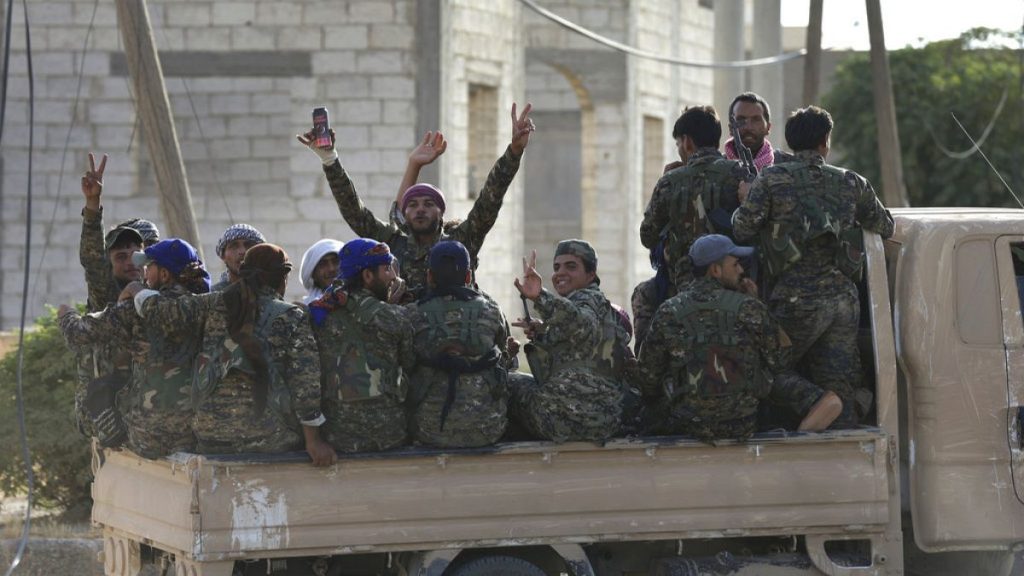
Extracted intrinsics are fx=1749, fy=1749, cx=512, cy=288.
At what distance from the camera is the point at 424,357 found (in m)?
6.68

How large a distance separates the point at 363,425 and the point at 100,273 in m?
1.67

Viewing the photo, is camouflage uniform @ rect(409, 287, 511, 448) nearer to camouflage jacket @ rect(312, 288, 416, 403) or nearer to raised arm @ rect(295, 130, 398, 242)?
camouflage jacket @ rect(312, 288, 416, 403)

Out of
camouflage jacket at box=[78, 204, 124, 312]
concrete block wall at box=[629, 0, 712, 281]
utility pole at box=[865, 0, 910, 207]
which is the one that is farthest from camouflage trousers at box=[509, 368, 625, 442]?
concrete block wall at box=[629, 0, 712, 281]

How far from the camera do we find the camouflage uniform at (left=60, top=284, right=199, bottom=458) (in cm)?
657

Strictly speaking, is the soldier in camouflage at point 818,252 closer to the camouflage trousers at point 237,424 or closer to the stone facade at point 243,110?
the camouflage trousers at point 237,424

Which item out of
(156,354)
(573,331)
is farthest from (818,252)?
(156,354)

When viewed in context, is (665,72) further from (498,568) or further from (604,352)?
(498,568)

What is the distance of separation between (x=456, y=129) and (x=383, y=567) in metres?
14.7

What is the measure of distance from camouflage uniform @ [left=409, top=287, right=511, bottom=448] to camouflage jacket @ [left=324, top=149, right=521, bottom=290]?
1.10 m

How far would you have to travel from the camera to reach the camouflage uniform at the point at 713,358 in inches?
264

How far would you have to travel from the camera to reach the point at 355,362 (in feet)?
21.5

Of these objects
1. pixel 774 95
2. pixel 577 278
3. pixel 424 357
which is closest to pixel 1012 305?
pixel 577 278

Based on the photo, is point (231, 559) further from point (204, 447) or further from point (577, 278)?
point (577, 278)

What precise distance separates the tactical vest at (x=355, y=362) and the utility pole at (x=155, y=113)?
499 centimetres
